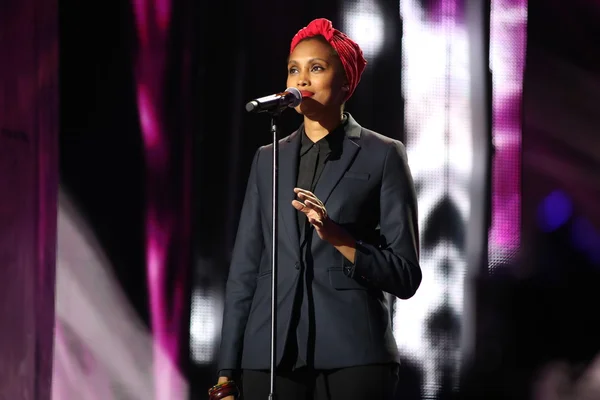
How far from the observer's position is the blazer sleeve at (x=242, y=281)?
8.27 ft

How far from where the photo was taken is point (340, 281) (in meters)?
2.38

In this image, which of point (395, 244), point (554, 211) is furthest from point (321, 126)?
point (554, 211)

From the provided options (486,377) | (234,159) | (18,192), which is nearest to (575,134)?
(486,377)

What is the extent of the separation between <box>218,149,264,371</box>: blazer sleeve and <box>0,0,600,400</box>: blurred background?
1.18m

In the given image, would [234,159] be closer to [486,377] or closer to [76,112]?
[76,112]

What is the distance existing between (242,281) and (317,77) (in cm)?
63

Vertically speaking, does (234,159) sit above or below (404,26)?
below

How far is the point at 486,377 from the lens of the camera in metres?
4.03

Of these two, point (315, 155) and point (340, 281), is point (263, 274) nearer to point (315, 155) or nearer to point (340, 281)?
point (340, 281)

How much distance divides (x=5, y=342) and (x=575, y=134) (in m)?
2.72

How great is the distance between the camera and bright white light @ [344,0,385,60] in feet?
13.2

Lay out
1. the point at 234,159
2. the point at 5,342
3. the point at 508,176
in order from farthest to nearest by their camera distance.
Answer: the point at 508,176, the point at 234,159, the point at 5,342

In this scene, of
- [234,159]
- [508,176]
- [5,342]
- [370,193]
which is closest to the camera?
[370,193]

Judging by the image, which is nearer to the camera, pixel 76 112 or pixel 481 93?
pixel 76 112
